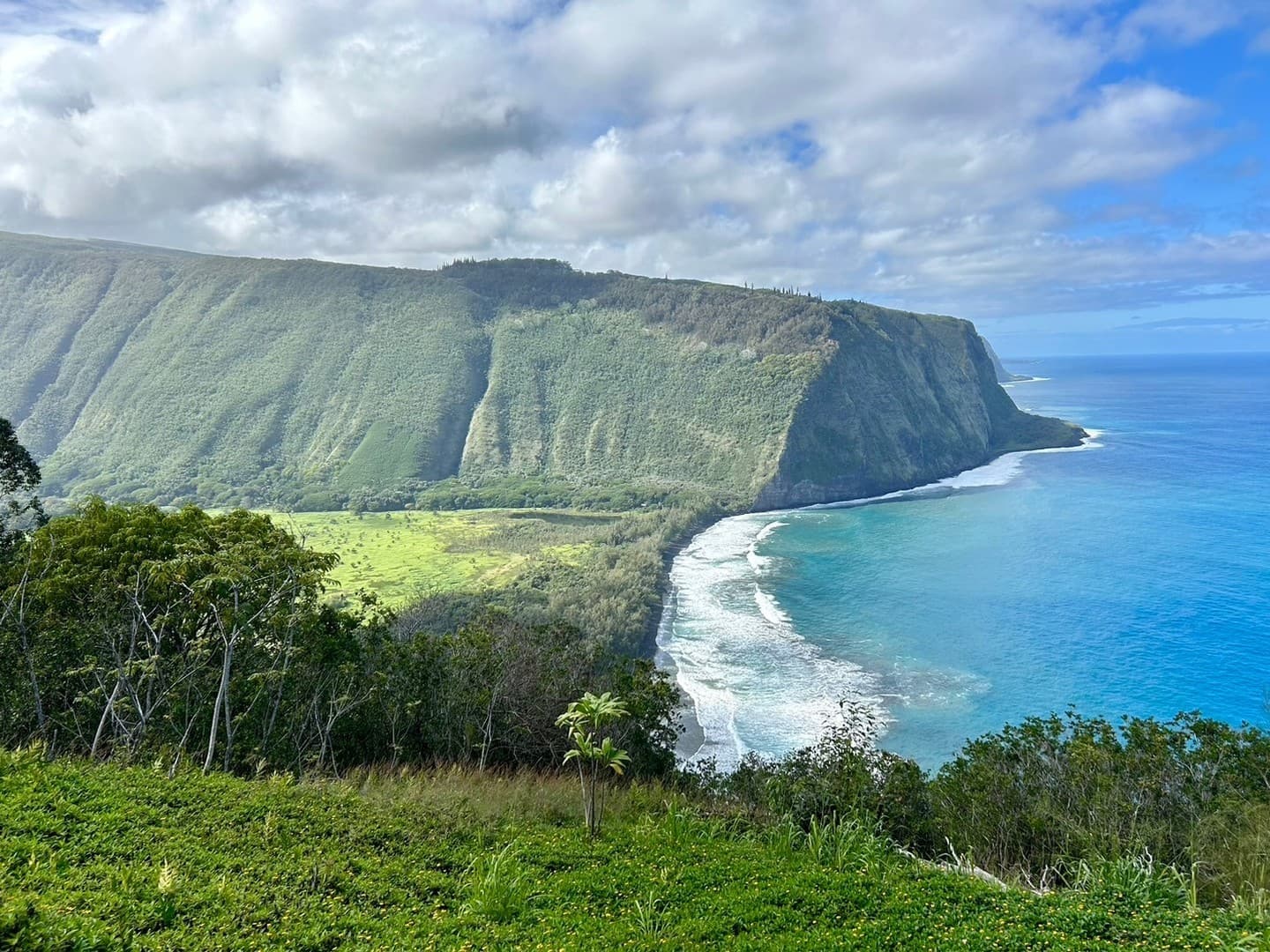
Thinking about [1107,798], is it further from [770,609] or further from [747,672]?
[770,609]

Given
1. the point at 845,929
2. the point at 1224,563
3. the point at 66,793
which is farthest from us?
the point at 1224,563

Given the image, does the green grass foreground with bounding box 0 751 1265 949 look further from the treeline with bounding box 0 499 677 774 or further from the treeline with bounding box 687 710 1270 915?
the treeline with bounding box 0 499 677 774

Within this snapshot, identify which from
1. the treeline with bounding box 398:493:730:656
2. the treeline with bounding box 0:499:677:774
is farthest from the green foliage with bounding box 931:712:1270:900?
the treeline with bounding box 398:493:730:656

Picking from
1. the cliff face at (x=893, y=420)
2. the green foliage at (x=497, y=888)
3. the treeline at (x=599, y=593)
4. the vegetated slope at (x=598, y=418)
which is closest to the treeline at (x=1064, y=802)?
the green foliage at (x=497, y=888)

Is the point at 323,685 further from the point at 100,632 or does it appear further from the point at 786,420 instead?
the point at 786,420

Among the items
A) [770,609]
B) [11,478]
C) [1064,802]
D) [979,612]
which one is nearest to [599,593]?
[770,609]

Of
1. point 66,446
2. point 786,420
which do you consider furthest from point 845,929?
point 66,446
